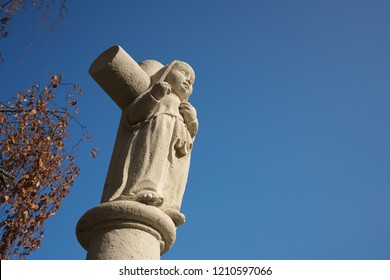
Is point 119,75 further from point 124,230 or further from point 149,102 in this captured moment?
point 124,230

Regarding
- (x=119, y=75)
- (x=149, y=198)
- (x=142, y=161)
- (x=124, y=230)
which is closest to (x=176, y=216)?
(x=149, y=198)

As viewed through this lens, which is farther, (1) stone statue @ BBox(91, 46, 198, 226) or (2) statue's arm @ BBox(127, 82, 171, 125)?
(2) statue's arm @ BBox(127, 82, 171, 125)

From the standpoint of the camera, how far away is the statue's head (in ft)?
18.5

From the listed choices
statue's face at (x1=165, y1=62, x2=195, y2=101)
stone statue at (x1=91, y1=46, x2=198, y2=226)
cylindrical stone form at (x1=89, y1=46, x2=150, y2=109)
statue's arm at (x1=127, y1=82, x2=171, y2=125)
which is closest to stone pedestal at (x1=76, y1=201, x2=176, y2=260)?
stone statue at (x1=91, y1=46, x2=198, y2=226)

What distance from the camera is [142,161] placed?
180 inches

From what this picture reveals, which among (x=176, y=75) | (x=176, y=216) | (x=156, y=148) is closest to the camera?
(x=176, y=216)

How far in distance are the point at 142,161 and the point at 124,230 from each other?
33.2 inches

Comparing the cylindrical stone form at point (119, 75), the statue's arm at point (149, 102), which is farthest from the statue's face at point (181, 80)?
the statue's arm at point (149, 102)

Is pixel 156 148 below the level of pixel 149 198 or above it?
above

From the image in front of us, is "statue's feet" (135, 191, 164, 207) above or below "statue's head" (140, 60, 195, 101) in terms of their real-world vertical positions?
below

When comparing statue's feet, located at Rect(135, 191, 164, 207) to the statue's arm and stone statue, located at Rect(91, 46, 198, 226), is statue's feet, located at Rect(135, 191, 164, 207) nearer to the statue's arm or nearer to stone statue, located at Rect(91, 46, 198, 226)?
stone statue, located at Rect(91, 46, 198, 226)

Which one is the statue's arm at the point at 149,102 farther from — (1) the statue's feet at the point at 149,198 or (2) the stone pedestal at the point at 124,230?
(2) the stone pedestal at the point at 124,230

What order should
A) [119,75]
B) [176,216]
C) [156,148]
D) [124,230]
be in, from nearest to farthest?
[124,230], [176,216], [156,148], [119,75]
